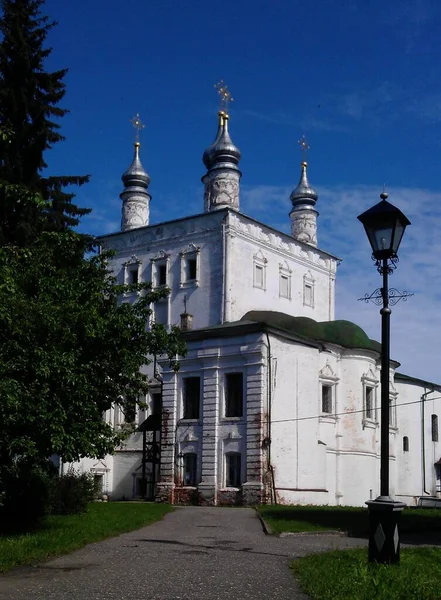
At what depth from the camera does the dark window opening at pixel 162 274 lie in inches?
1614

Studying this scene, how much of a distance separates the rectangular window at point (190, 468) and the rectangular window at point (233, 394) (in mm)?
2349

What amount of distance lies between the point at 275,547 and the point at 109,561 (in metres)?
3.60

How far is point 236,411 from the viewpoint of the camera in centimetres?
3128

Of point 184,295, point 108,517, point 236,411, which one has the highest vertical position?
point 184,295

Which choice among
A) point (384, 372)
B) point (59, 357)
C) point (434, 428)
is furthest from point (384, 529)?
point (434, 428)

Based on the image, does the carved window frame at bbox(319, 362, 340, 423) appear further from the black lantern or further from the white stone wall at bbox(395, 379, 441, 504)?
the black lantern

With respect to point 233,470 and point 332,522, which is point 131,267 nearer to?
point 233,470

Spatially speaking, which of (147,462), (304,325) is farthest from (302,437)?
(147,462)

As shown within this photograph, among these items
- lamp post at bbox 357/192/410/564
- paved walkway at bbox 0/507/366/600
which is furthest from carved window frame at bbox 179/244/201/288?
lamp post at bbox 357/192/410/564

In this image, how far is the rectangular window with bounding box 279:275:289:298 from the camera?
4172 centimetres

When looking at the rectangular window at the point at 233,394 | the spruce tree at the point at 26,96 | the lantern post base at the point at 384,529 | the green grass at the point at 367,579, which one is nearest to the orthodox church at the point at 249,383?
the rectangular window at the point at 233,394

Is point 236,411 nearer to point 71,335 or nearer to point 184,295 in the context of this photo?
point 184,295

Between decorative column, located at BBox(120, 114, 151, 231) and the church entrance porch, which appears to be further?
decorative column, located at BBox(120, 114, 151, 231)

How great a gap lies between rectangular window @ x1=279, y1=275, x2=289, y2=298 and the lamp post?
3141 cm
